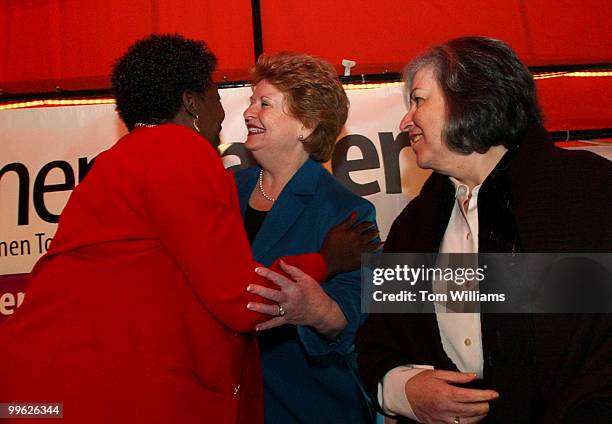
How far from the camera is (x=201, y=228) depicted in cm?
163

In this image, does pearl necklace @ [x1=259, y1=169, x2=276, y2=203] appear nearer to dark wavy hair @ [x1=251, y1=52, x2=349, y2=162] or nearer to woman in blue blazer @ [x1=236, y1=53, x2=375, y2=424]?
woman in blue blazer @ [x1=236, y1=53, x2=375, y2=424]

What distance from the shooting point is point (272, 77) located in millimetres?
2502

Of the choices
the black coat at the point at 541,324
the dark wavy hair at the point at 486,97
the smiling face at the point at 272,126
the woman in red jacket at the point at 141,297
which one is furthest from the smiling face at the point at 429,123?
the smiling face at the point at 272,126

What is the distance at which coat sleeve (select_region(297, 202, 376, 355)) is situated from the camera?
2119mm

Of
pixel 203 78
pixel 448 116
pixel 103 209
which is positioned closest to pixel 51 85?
pixel 203 78

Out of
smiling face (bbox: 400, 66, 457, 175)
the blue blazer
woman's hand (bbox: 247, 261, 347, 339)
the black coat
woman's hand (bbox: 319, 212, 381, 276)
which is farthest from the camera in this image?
the blue blazer

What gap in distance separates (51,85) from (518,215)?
86.2 inches

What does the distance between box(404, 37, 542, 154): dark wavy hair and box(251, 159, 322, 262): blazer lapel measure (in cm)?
64

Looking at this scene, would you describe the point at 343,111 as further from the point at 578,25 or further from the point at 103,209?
the point at 578,25

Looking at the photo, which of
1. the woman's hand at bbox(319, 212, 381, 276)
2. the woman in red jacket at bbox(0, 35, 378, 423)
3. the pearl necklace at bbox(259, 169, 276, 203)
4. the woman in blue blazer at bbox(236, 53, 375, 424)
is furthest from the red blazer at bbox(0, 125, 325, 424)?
the pearl necklace at bbox(259, 169, 276, 203)

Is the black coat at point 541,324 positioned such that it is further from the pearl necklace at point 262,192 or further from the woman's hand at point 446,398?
the pearl necklace at point 262,192

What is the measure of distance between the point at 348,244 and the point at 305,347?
324 mm

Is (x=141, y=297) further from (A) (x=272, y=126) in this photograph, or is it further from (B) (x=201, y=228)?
(A) (x=272, y=126)

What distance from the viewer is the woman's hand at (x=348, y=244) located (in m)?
2.03
